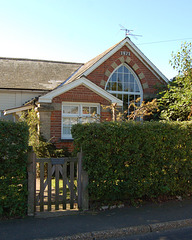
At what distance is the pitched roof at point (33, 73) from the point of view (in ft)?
49.6

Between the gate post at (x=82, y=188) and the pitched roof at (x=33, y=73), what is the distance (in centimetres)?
943

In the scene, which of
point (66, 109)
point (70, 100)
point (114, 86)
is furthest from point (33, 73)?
point (70, 100)

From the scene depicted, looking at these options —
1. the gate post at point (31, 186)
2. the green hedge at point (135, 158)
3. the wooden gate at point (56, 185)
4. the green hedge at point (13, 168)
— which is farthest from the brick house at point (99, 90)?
the green hedge at point (13, 168)

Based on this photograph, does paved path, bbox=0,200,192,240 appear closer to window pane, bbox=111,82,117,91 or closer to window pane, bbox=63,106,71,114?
window pane, bbox=63,106,71,114

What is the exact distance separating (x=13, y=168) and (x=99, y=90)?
7510 mm

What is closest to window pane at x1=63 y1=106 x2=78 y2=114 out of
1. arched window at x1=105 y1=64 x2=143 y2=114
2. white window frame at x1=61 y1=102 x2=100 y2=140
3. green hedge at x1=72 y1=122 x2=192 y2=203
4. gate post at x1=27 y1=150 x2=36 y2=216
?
white window frame at x1=61 y1=102 x2=100 y2=140

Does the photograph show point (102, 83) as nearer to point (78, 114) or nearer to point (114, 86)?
point (114, 86)

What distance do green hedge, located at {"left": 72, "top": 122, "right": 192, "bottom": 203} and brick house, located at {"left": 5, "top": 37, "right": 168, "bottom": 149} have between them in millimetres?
3910

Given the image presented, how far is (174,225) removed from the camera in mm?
5453

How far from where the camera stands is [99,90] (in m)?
12.4

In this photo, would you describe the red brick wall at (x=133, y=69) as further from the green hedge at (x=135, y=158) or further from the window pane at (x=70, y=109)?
the green hedge at (x=135, y=158)

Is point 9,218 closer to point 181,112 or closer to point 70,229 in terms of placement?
point 70,229

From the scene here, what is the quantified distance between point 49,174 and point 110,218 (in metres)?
1.71

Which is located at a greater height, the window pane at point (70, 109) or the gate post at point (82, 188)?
the window pane at point (70, 109)
